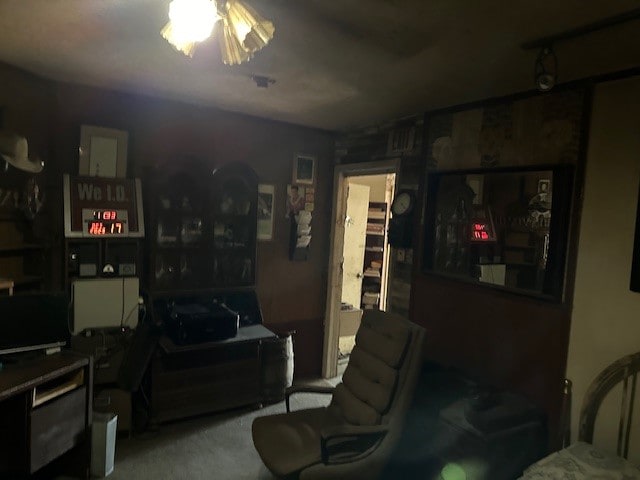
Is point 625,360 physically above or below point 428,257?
below

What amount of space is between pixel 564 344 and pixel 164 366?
98.8 inches

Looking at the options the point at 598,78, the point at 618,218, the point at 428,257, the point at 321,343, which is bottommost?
the point at 321,343

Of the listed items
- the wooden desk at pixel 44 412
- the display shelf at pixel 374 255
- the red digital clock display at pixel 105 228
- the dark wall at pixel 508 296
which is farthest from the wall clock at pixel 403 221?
the wooden desk at pixel 44 412

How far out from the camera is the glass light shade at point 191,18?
135 centimetres

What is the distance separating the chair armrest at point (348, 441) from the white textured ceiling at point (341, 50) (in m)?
1.82

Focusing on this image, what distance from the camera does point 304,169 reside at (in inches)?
161

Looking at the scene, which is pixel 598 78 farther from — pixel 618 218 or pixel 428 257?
pixel 428 257

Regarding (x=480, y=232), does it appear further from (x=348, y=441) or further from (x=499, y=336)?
(x=348, y=441)

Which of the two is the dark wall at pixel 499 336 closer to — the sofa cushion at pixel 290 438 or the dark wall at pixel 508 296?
the dark wall at pixel 508 296

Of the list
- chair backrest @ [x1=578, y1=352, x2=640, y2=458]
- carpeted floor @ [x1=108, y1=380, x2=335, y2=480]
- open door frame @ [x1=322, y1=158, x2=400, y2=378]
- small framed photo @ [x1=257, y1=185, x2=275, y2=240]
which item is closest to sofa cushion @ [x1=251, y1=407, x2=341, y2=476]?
carpeted floor @ [x1=108, y1=380, x2=335, y2=480]

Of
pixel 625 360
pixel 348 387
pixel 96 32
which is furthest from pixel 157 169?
pixel 625 360

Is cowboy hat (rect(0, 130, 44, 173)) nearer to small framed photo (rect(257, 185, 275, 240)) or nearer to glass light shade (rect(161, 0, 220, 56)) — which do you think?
glass light shade (rect(161, 0, 220, 56))

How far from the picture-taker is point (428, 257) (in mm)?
3225

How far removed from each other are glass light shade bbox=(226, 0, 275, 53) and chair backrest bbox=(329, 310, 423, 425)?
1629 mm
